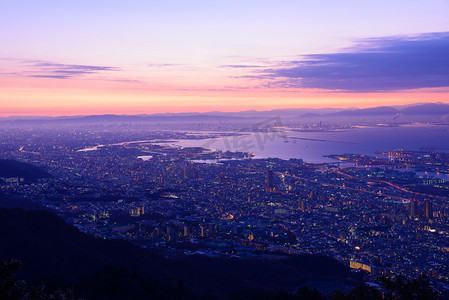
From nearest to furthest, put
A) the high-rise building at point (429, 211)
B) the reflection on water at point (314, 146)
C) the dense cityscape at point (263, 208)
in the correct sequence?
1. the dense cityscape at point (263, 208)
2. the high-rise building at point (429, 211)
3. the reflection on water at point (314, 146)

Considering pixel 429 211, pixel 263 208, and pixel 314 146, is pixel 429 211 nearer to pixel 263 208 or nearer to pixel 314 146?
pixel 263 208

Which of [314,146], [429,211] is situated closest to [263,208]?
[429,211]

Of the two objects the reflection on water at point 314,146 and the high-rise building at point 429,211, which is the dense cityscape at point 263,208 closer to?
the high-rise building at point 429,211

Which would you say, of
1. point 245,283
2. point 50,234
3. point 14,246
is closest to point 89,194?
point 50,234

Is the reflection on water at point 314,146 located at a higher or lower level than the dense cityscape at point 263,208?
higher

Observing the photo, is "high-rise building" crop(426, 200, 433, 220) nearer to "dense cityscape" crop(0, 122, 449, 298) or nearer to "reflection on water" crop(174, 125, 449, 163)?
"dense cityscape" crop(0, 122, 449, 298)

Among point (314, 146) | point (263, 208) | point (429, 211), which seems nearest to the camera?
point (429, 211)

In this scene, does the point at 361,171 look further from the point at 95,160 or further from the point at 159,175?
the point at 95,160

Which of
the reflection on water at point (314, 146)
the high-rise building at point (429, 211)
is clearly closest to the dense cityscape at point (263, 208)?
the high-rise building at point (429, 211)

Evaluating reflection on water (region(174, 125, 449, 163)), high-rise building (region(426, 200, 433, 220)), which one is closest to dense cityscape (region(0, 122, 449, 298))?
high-rise building (region(426, 200, 433, 220))
